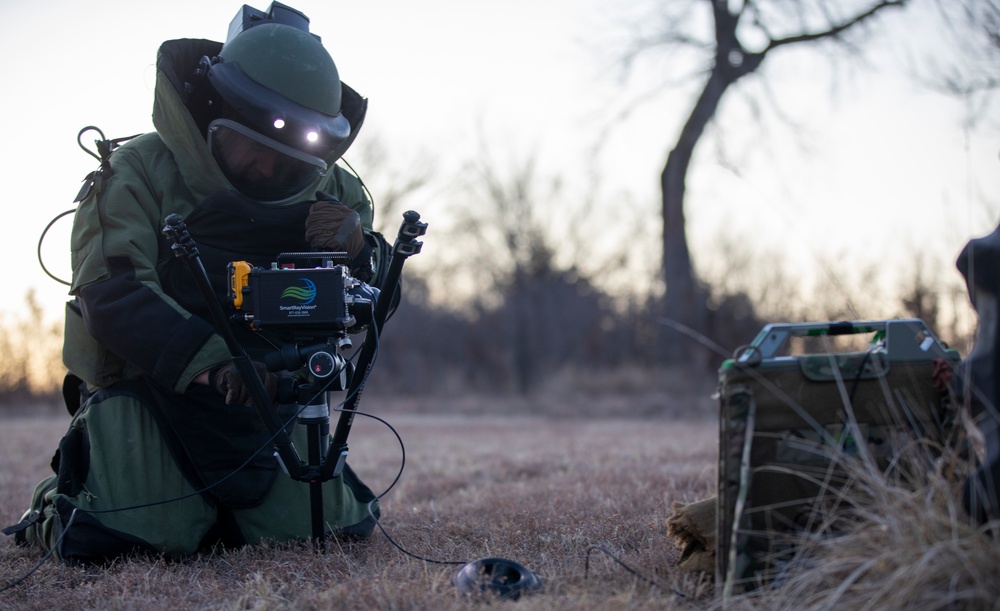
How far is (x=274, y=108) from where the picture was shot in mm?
2947

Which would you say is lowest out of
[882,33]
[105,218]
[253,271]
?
[253,271]

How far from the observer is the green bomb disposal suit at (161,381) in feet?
9.86

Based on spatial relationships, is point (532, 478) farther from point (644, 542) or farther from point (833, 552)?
point (833, 552)

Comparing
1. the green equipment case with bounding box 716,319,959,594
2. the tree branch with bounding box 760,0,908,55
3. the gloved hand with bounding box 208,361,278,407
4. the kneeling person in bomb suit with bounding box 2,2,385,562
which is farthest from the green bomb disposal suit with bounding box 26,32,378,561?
the tree branch with bounding box 760,0,908,55

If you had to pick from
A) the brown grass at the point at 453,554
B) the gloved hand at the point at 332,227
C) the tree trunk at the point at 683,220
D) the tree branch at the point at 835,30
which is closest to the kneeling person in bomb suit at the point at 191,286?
the gloved hand at the point at 332,227

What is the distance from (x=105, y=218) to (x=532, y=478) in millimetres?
3096

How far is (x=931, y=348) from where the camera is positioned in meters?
2.21

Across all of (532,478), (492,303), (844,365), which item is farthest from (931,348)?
(492,303)

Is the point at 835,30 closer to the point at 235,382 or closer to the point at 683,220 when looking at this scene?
→ the point at 683,220

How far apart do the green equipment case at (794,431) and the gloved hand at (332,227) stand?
149cm

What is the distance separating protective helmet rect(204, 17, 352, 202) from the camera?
298 centimetres

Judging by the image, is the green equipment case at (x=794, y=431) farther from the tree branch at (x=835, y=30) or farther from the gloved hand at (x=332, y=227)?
the tree branch at (x=835, y=30)

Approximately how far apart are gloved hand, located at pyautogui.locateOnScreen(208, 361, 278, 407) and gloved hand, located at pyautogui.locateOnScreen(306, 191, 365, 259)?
0.48 meters

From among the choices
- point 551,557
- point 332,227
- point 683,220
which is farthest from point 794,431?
point 683,220
